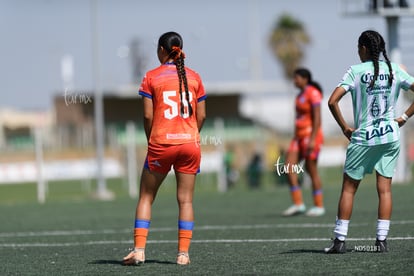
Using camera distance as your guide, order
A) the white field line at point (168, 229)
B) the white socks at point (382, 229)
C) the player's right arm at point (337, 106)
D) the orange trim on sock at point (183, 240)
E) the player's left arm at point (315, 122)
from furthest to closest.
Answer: the player's left arm at point (315, 122) < the white field line at point (168, 229) < the white socks at point (382, 229) < the player's right arm at point (337, 106) < the orange trim on sock at point (183, 240)

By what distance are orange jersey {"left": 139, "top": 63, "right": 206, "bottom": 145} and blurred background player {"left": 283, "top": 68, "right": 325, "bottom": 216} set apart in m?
6.52

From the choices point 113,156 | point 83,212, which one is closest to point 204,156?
point 113,156

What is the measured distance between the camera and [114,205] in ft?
75.8

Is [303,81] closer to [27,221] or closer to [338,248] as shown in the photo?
[27,221]

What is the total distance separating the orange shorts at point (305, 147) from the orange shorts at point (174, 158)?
22.0 ft

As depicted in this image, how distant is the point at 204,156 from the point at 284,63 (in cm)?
3227

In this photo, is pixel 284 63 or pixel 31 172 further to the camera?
pixel 284 63

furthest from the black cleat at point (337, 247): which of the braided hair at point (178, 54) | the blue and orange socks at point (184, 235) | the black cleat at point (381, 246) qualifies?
the braided hair at point (178, 54)

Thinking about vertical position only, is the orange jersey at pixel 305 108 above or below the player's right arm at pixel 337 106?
below

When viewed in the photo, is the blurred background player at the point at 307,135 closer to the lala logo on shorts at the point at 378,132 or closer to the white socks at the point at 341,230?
the white socks at the point at 341,230

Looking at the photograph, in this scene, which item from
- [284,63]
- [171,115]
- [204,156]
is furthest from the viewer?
[284,63]

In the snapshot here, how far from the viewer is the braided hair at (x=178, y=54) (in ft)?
30.6

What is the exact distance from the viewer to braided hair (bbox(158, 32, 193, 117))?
9320 mm

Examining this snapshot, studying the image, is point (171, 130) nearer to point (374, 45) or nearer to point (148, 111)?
point (148, 111)
